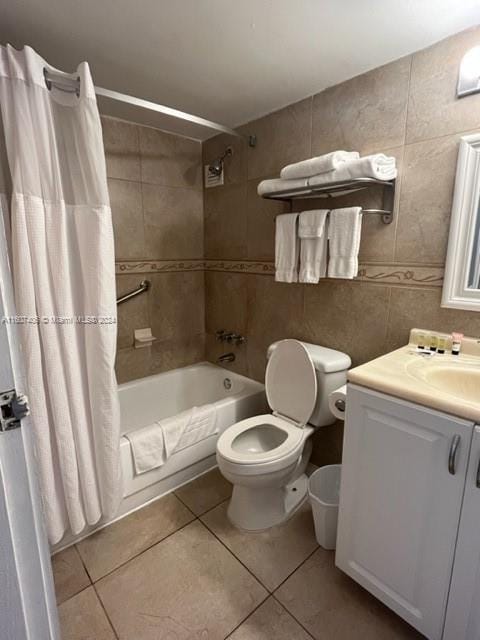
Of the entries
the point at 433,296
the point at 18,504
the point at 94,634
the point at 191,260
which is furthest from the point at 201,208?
the point at 94,634

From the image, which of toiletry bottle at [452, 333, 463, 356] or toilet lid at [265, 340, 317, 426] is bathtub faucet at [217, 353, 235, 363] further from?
toiletry bottle at [452, 333, 463, 356]

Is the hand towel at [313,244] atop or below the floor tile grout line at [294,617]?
atop

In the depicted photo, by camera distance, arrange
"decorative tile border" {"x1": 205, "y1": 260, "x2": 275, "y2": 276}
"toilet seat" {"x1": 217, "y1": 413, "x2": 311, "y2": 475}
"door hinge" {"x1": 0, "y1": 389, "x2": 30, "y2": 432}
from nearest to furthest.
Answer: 1. "door hinge" {"x1": 0, "y1": 389, "x2": 30, "y2": 432}
2. "toilet seat" {"x1": 217, "y1": 413, "x2": 311, "y2": 475}
3. "decorative tile border" {"x1": 205, "y1": 260, "x2": 275, "y2": 276}

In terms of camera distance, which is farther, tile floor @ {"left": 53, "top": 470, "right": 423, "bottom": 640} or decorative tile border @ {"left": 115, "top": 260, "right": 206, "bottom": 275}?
decorative tile border @ {"left": 115, "top": 260, "right": 206, "bottom": 275}

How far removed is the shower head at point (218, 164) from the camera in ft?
7.25

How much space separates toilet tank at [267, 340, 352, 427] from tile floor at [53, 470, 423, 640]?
522 mm

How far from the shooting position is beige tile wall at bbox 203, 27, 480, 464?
4.37ft

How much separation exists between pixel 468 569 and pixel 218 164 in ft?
7.72

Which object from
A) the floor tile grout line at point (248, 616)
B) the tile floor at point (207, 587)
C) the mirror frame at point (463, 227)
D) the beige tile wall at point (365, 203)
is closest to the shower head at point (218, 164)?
the beige tile wall at point (365, 203)

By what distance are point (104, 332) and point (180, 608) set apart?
1.13m

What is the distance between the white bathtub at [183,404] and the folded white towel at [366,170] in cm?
138

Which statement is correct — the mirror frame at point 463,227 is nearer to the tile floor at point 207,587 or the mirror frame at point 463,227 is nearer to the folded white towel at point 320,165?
the folded white towel at point 320,165

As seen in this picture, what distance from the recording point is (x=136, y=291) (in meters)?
2.27

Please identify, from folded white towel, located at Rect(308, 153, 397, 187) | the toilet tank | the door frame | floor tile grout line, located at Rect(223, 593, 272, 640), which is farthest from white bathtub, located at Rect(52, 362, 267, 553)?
folded white towel, located at Rect(308, 153, 397, 187)
